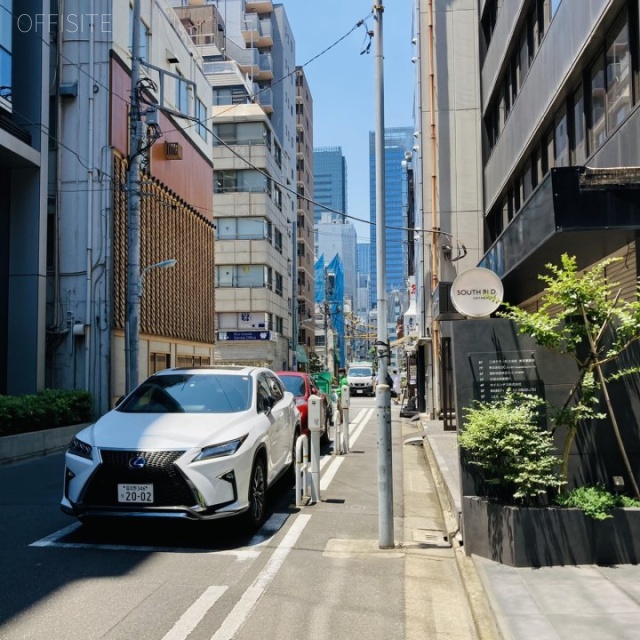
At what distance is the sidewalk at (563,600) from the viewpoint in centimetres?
433

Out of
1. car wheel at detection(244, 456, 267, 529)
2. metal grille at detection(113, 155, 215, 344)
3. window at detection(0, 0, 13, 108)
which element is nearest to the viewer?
car wheel at detection(244, 456, 267, 529)

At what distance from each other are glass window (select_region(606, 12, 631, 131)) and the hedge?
11.7m

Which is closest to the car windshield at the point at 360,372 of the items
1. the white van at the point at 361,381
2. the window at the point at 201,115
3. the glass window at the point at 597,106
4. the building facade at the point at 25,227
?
the white van at the point at 361,381

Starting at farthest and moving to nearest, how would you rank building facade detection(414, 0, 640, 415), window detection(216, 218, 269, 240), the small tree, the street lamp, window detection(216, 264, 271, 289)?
→ window detection(216, 218, 269, 240) < window detection(216, 264, 271, 289) < the street lamp < building facade detection(414, 0, 640, 415) < the small tree

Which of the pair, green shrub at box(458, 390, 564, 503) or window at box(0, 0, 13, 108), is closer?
→ green shrub at box(458, 390, 564, 503)

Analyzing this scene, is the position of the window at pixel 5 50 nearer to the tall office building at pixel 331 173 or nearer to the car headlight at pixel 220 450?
the car headlight at pixel 220 450

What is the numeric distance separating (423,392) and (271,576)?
21.8 metres

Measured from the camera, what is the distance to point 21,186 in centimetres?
1853

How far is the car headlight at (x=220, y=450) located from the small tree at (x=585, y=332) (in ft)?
9.95

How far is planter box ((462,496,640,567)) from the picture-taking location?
578 cm

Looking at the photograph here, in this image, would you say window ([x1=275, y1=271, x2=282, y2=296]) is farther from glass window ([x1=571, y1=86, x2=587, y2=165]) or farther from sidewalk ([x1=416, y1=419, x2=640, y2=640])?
sidewalk ([x1=416, y1=419, x2=640, y2=640])

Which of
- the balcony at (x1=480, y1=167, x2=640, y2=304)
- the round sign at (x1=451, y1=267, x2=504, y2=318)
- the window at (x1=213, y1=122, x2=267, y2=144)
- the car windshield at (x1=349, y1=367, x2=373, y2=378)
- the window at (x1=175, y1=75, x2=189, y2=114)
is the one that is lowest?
the car windshield at (x1=349, y1=367, x2=373, y2=378)

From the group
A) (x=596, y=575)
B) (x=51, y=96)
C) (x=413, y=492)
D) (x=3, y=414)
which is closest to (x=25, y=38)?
(x=51, y=96)

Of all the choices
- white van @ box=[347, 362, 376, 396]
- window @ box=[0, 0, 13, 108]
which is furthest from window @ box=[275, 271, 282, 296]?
window @ box=[0, 0, 13, 108]
